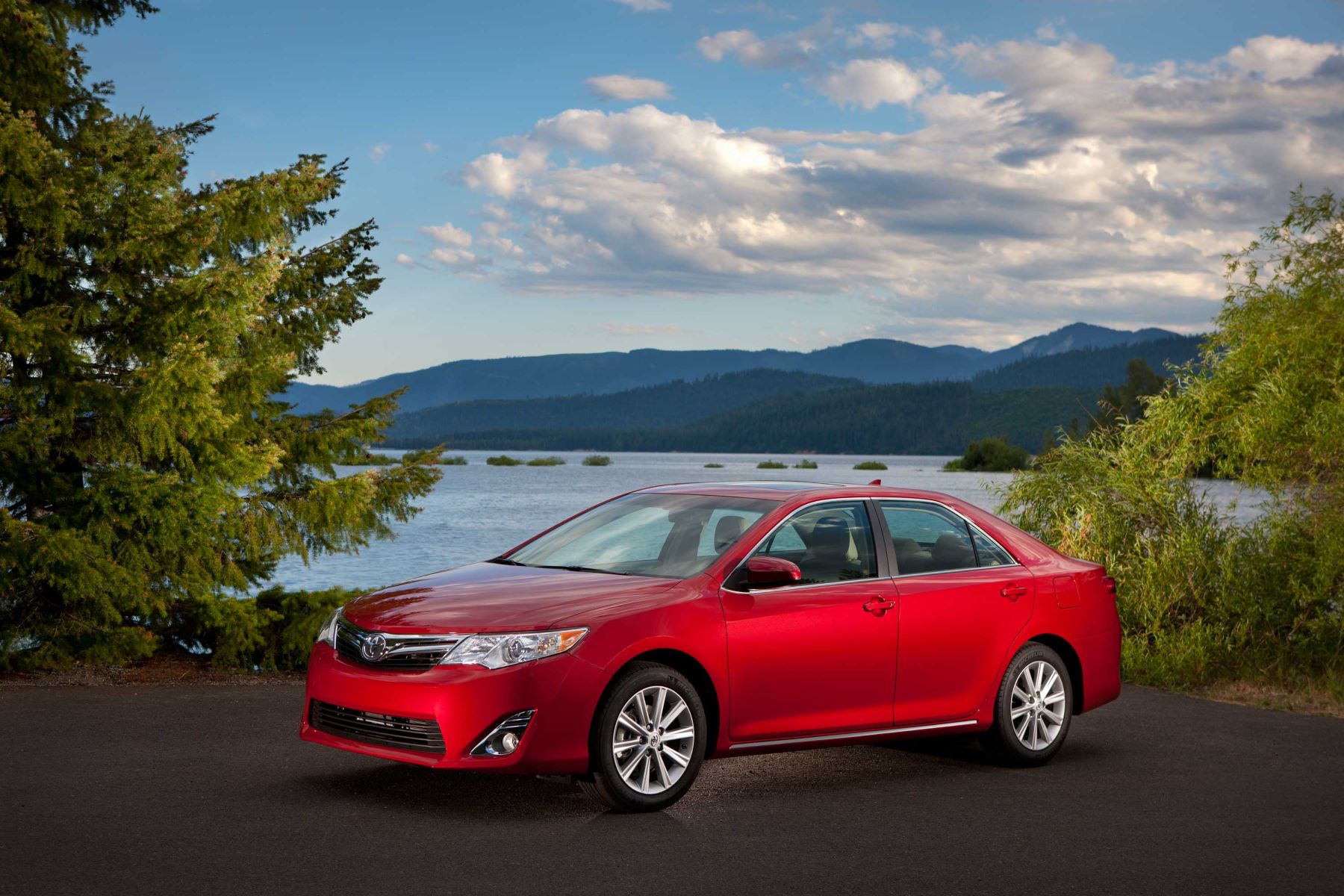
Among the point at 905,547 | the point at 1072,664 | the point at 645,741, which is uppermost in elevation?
the point at 905,547

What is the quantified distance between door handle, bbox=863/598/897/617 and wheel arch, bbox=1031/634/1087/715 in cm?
150

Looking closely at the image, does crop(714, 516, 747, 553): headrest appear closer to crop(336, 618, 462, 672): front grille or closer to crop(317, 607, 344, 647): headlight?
crop(336, 618, 462, 672): front grille

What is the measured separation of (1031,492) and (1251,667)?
336cm

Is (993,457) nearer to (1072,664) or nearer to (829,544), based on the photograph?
(1072,664)

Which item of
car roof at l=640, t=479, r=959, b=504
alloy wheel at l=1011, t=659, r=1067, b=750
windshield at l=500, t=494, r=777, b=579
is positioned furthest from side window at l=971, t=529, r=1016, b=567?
windshield at l=500, t=494, r=777, b=579

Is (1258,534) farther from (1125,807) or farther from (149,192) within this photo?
(149,192)

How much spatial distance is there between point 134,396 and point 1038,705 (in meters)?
8.14

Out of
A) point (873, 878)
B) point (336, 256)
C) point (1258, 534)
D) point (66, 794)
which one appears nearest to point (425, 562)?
point (336, 256)

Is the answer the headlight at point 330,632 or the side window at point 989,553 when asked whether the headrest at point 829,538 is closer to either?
the side window at point 989,553

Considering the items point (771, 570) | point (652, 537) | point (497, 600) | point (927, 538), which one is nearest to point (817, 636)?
point (771, 570)

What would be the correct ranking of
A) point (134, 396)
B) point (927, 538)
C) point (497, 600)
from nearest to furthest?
point (497, 600) < point (927, 538) < point (134, 396)

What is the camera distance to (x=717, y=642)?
298 inches

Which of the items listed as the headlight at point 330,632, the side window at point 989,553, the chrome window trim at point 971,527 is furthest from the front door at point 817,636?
the headlight at point 330,632

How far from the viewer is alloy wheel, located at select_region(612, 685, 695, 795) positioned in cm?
727
